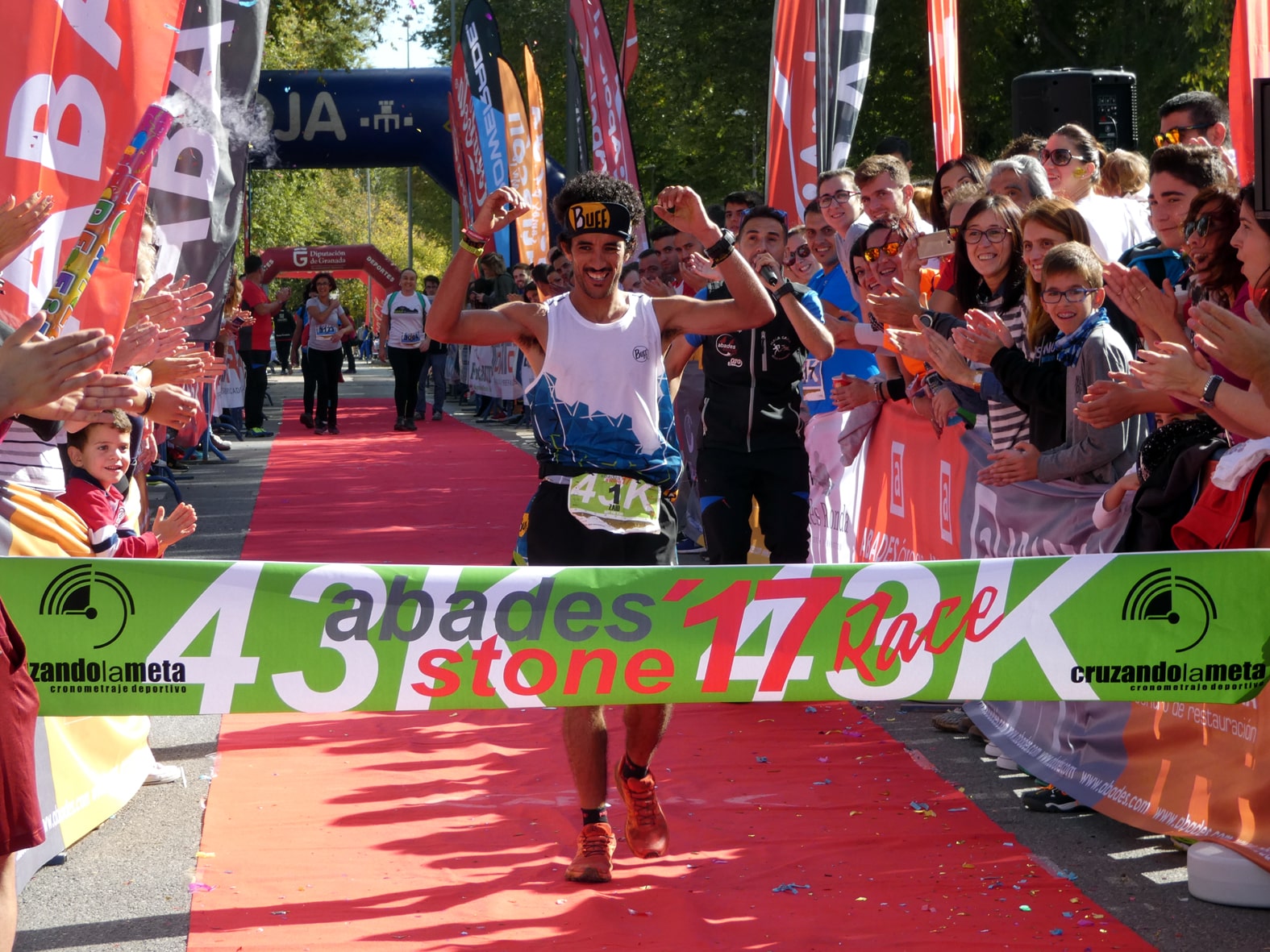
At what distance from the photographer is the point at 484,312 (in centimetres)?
509

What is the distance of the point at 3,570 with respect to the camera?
387 centimetres

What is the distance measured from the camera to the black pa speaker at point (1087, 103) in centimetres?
978

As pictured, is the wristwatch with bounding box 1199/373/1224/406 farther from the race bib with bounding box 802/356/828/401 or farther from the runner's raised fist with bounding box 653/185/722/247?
the race bib with bounding box 802/356/828/401

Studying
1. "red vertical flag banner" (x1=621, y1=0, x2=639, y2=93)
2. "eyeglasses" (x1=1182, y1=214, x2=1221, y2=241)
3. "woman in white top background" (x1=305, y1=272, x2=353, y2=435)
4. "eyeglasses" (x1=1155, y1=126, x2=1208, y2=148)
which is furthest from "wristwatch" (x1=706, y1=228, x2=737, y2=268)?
"red vertical flag banner" (x1=621, y1=0, x2=639, y2=93)

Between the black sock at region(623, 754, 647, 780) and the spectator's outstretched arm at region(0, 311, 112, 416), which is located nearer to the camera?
the spectator's outstretched arm at region(0, 311, 112, 416)

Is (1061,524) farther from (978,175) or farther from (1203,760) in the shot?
(978,175)

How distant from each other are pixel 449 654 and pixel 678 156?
30.9 meters

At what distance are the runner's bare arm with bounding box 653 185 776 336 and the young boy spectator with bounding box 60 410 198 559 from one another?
1.85 metres

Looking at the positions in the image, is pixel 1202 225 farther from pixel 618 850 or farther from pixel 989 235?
pixel 618 850

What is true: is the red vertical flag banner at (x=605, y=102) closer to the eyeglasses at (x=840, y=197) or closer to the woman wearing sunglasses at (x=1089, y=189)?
the eyeglasses at (x=840, y=197)

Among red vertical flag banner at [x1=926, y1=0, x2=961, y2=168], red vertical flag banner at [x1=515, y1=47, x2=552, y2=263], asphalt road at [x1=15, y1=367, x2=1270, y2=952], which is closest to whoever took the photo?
asphalt road at [x1=15, y1=367, x2=1270, y2=952]

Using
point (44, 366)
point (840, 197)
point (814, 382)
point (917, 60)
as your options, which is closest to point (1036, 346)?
point (814, 382)

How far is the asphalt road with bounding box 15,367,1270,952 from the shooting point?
4254 millimetres

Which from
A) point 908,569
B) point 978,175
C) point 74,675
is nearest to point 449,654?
point 74,675
